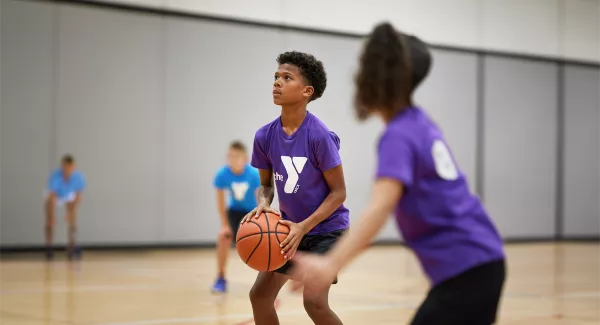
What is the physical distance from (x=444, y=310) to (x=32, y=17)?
1161cm

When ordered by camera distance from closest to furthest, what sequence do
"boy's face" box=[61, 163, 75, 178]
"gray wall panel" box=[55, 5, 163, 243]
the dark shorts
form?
the dark shorts, "boy's face" box=[61, 163, 75, 178], "gray wall panel" box=[55, 5, 163, 243]

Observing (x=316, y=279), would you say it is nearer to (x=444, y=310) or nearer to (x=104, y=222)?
(x=444, y=310)

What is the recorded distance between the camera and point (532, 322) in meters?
6.22

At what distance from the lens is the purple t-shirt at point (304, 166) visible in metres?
3.91

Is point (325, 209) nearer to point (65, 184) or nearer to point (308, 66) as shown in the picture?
point (308, 66)

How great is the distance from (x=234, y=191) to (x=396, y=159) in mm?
6081

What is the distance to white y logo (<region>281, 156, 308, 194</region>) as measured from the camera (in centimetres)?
392

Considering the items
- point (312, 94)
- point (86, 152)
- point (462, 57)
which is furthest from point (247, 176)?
point (462, 57)

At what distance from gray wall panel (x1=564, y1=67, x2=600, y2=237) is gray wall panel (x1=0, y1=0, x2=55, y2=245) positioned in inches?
448

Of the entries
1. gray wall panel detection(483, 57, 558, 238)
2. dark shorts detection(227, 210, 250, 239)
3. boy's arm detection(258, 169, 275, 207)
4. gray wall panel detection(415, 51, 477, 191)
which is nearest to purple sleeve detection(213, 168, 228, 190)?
dark shorts detection(227, 210, 250, 239)

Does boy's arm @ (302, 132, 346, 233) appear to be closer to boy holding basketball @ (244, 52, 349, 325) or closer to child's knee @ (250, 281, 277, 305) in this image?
boy holding basketball @ (244, 52, 349, 325)

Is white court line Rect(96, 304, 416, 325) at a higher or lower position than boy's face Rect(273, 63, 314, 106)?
lower

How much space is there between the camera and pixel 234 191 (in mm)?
8336

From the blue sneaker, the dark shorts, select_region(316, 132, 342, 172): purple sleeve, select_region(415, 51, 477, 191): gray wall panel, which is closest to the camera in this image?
select_region(316, 132, 342, 172): purple sleeve
